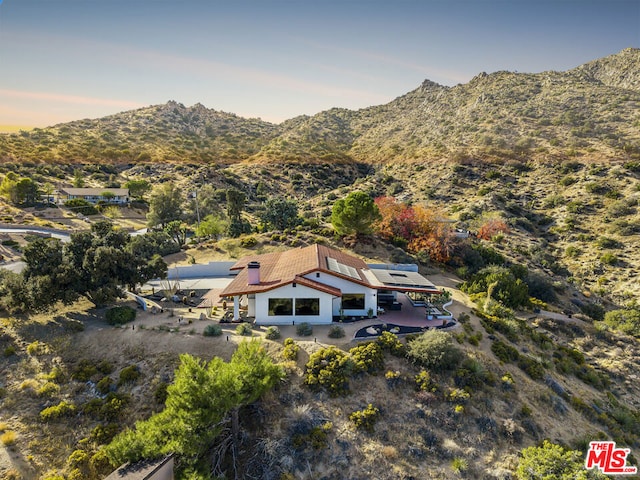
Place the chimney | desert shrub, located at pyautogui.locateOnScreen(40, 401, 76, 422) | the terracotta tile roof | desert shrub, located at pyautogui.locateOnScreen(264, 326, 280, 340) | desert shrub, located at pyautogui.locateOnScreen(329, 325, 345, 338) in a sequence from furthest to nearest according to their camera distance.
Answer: the chimney
the terracotta tile roof
desert shrub, located at pyautogui.locateOnScreen(329, 325, 345, 338)
desert shrub, located at pyautogui.locateOnScreen(264, 326, 280, 340)
desert shrub, located at pyautogui.locateOnScreen(40, 401, 76, 422)

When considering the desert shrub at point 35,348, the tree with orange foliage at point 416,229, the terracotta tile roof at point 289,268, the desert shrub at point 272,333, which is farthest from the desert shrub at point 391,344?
the tree with orange foliage at point 416,229

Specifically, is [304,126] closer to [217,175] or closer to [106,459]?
[217,175]

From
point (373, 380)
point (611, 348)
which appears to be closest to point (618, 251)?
point (611, 348)

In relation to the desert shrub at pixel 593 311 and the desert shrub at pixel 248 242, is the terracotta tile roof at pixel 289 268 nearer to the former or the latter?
the desert shrub at pixel 248 242

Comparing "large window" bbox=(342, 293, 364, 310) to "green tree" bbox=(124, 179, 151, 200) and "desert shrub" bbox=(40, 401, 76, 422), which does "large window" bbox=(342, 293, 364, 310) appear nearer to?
"desert shrub" bbox=(40, 401, 76, 422)

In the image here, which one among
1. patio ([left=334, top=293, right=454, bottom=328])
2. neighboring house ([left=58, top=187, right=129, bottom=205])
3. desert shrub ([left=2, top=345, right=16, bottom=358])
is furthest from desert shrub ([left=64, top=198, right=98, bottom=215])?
patio ([left=334, top=293, right=454, bottom=328])
